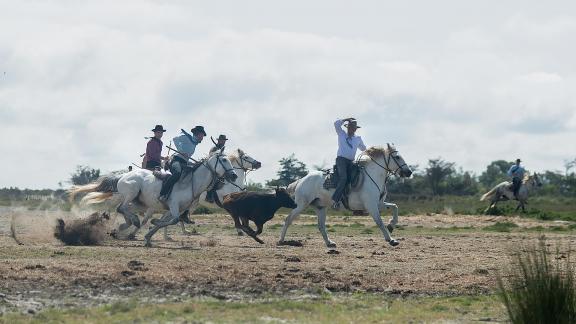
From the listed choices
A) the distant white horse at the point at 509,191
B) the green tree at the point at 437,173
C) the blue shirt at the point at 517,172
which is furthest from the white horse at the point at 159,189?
the green tree at the point at 437,173

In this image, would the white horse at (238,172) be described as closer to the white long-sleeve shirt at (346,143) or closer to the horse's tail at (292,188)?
the horse's tail at (292,188)

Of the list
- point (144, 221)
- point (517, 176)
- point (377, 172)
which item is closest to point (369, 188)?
point (377, 172)

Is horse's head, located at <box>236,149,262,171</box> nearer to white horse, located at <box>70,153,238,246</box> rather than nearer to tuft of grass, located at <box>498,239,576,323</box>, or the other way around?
white horse, located at <box>70,153,238,246</box>

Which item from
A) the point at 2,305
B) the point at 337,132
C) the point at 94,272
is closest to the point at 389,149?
the point at 337,132

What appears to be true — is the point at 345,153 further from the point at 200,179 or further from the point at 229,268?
the point at 229,268

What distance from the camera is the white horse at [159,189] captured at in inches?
957

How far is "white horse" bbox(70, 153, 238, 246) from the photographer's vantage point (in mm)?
24312

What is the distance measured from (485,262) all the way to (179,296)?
753 cm

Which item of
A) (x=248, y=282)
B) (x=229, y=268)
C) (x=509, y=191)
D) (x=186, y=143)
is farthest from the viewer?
(x=509, y=191)

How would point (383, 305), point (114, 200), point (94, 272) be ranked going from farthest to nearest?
point (114, 200)
point (94, 272)
point (383, 305)

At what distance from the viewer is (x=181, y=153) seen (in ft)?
82.0

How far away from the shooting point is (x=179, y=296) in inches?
571

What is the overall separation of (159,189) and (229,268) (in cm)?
744

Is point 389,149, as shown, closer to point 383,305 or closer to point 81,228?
point 81,228
